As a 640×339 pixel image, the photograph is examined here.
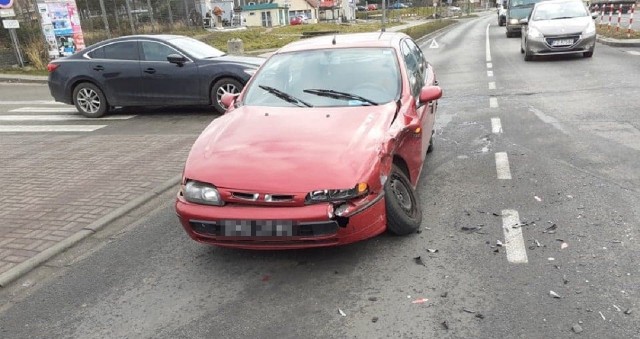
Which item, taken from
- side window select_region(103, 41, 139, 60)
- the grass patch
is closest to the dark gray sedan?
the grass patch

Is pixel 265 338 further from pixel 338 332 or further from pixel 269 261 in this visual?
pixel 269 261

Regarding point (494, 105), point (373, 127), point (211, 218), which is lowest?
point (494, 105)

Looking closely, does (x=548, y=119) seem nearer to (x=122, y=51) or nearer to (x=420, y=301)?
(x=420, y=301)

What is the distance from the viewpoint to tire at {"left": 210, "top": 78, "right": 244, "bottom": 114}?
10.2 m

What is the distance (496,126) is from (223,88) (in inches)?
202

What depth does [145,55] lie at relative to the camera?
10.7 m

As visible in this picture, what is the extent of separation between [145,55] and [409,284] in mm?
8731

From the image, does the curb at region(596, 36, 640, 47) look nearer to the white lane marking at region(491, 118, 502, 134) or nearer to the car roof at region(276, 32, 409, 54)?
the white lane marking at region(491, 118, 502, 134)

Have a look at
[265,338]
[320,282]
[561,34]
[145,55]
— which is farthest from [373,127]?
[561,34]

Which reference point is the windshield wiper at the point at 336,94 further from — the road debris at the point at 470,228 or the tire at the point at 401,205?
the road debris at the point at 470,228

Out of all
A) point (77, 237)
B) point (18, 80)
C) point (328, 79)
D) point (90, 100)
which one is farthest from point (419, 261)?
point (18, 80)

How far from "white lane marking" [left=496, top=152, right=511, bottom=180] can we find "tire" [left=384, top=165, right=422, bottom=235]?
5.31ft

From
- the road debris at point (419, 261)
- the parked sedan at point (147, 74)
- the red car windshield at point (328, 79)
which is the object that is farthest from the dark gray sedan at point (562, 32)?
the road debris at point (419, 261)

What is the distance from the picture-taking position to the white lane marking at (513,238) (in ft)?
12.7
